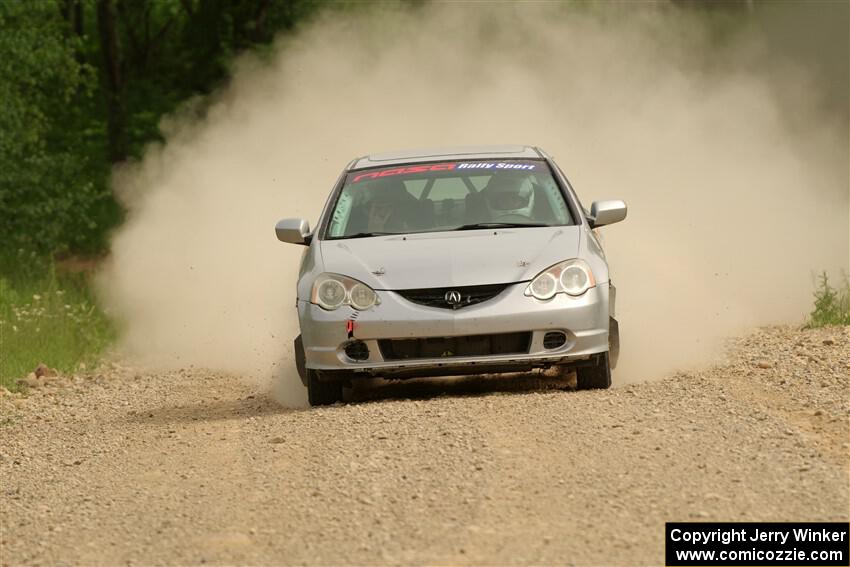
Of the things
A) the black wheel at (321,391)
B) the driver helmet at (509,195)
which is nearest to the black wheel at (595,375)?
the driver helmet at (509,195)

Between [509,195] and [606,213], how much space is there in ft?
2.09

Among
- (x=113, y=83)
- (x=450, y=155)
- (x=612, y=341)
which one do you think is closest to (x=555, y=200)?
(x=450, y=155)

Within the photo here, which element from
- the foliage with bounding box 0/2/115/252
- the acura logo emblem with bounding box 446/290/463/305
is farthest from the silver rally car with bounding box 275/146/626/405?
the foliage with bounding box 0/2/115/252

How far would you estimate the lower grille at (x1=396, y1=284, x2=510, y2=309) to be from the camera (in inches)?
380

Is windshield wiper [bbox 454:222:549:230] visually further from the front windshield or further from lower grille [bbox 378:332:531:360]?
lower grille [bbox 378:332:531:360]

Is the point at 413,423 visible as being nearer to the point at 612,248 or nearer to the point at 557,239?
the point at 557,239

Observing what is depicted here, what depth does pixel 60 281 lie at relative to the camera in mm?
21594

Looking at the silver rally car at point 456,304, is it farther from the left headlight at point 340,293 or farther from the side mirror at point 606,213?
the side mirror at point 606,213

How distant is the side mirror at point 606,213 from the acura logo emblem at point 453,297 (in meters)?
1.48

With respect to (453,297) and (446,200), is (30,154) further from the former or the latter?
(453,297)

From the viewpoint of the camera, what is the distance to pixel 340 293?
32.3 feet

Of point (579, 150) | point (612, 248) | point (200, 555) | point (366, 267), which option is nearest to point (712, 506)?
point (200, 555)

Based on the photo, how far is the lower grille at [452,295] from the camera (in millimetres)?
9656

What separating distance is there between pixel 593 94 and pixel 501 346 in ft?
47.4
